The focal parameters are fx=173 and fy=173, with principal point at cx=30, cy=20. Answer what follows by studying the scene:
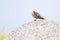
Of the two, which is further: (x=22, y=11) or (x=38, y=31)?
(x=22, y=11)

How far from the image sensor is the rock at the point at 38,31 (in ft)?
4.58

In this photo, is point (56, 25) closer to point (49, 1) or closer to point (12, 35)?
point (12, 35)

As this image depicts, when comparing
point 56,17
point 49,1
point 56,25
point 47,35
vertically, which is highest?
point 49,1

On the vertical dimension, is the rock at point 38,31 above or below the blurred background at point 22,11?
below

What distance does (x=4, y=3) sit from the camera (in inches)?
102

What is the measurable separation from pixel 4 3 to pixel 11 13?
183 millimetres

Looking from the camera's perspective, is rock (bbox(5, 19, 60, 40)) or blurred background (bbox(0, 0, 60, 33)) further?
blurred background (bbox(0, 0, 60, 33))

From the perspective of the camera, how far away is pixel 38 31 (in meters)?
1.45

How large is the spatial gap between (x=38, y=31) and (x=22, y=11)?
1141mm

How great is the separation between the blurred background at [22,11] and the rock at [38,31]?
0.89m

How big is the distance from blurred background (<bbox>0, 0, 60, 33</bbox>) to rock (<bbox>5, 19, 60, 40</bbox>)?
887 mm

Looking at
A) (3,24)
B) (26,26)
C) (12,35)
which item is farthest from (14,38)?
(3,24)

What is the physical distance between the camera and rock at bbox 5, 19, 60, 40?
1.40m

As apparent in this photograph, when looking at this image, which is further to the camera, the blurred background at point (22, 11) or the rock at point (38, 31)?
the blurred background at point (22, 11)
